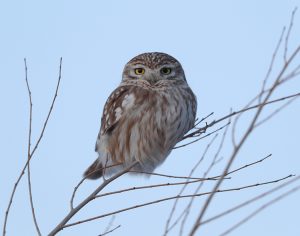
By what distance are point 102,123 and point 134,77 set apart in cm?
64

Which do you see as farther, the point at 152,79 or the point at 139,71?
the point at 139,71

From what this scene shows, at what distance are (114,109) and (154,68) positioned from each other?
697mm

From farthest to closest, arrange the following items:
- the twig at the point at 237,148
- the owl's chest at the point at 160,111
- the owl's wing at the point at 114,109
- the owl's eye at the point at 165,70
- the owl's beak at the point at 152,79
→ the owl's eye at the point at 165,70, the owl's beak at the point at 152,79, the owl's wing at the point at 114,109, the owl's chest at the point at 160,111, the twig at the point at 237,148

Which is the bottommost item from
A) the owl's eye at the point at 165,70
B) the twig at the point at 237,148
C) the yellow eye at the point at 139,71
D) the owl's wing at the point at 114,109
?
the twig at the point at 237,148

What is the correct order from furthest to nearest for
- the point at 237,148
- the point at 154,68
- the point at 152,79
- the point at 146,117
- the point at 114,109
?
the point at 154,68 < the point at 152,79 < the point at 114,109 < the point at 146,117 < the point at 237,148

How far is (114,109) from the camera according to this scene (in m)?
6.10

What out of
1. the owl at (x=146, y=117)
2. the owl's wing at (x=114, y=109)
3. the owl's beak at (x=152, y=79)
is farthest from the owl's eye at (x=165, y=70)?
the owl's wing at (x=114, y=109)

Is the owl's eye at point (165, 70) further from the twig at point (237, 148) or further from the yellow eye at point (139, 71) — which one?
the twig at point (237, 148)

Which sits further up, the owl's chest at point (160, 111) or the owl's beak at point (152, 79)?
the owl's beak at point (152, 79)

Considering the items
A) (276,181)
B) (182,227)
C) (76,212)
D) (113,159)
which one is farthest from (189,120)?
(182,227)

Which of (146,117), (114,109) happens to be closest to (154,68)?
(114,109)

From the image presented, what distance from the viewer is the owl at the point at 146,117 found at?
19.1 feet

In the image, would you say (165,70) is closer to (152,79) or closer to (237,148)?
(152,79)

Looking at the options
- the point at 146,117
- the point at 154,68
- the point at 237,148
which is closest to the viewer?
the point at 237,148
